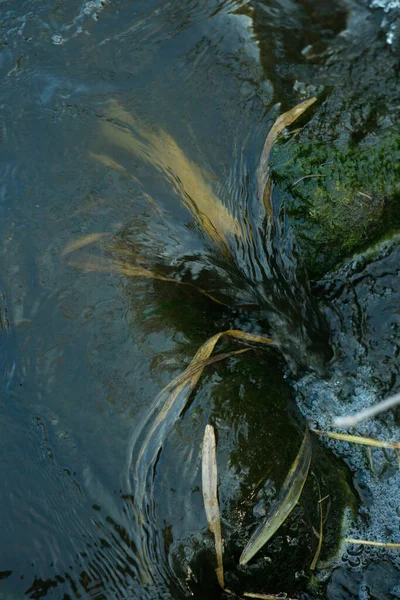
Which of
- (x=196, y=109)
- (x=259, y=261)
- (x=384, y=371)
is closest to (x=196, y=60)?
(x=196, y=109)

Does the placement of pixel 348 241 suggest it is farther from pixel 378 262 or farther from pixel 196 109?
pixel 196 109

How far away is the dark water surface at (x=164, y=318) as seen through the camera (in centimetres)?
254

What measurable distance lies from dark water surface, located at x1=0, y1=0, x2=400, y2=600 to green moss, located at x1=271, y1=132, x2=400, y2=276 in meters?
0.14

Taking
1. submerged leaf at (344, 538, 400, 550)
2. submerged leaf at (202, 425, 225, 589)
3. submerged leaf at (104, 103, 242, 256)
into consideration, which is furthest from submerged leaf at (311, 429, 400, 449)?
submerged leaf at (104, 103, 242, 256)

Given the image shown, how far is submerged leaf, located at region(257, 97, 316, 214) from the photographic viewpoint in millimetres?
3328

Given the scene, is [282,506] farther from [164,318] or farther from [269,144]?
[269,144]

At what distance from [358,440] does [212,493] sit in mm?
1010

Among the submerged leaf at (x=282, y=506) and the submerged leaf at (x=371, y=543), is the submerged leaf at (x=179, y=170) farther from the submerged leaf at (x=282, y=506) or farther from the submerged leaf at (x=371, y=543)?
the submerged leaf at (x=371, y=543)

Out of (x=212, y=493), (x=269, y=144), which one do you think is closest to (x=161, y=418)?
(x=212, y=493)

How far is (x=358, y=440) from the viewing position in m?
A: 3.07

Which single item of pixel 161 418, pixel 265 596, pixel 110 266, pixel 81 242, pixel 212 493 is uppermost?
pixel 81 242

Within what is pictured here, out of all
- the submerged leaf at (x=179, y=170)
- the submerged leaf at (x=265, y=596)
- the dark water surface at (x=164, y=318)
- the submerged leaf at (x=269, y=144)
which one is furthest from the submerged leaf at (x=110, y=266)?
the submerged leaf at (x=265, y=596)

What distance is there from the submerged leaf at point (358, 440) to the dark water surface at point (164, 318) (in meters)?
0.06

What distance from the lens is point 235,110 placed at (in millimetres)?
3557
